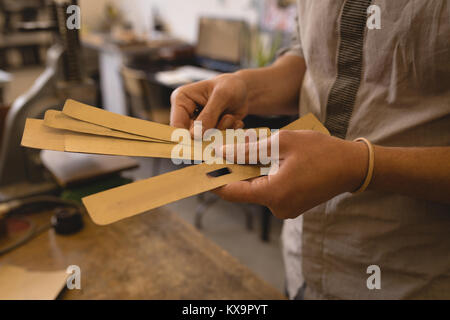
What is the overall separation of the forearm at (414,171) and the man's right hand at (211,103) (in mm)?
261

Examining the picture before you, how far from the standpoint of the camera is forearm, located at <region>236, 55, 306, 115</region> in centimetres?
75

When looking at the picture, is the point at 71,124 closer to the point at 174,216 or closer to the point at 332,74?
the point at 332,74

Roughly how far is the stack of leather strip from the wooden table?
384 millimetres

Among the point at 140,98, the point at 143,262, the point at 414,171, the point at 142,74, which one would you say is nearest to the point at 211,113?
the point at 414,171

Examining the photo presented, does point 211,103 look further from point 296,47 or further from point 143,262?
point 143,262

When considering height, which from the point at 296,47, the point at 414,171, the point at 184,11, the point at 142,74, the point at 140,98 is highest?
the point at 184,11

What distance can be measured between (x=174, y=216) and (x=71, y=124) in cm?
59

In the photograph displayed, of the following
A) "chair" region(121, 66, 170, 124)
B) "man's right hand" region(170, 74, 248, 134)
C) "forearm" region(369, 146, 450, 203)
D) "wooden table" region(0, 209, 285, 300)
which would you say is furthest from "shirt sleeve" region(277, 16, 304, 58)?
"chair" region(121, 66, 170, 124)

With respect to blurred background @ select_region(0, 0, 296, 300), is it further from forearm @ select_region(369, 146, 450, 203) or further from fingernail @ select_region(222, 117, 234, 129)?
forearm @ select_region(369, 146, 450, 203)

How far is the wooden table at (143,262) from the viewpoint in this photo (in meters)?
0.78

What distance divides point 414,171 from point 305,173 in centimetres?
18

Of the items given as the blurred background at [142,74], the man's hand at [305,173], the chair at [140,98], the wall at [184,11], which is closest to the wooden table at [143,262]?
the blurred background at [142,74]

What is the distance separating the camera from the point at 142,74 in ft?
10.1
